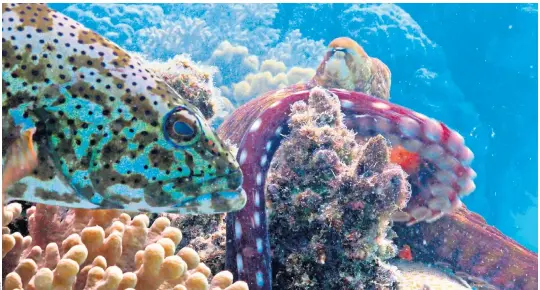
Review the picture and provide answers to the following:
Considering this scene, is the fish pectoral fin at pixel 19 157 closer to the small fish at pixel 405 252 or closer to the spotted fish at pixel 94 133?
the spotted fish at pixel 94 133

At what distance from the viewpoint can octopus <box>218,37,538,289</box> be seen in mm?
3049

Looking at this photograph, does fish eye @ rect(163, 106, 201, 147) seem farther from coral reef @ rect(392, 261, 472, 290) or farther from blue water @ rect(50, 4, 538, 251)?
blue water @ rect(50, 4, 538, 251)

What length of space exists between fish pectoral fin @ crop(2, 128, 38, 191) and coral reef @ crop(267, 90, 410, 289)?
2.09 m

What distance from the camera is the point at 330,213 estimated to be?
321 cm

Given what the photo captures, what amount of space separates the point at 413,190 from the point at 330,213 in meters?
1.49

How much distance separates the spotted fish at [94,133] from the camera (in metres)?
1.55

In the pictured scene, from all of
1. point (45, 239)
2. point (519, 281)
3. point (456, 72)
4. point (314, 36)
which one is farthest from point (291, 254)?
point (456, 72)

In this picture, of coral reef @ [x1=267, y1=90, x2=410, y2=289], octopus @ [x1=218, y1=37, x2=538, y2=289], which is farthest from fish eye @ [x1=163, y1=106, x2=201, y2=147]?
coral reef @ [x1=267, y1=90, x2=410, y2=289]

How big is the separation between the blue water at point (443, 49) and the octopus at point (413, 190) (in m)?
12.3

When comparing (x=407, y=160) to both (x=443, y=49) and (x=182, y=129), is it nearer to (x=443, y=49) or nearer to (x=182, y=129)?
(x=182, y=129)

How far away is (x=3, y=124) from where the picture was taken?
→ 4.92ft

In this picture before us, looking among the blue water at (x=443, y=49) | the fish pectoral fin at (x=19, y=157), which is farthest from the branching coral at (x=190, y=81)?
the blue water at (x=443, y=49)

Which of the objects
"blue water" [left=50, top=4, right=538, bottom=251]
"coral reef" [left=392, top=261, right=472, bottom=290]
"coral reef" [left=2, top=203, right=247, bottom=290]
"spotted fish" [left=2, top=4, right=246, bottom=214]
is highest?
"blue water" [left=50, top=4, right=538, bottom=251]

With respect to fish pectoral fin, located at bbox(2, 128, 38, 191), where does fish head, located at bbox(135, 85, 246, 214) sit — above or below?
above
